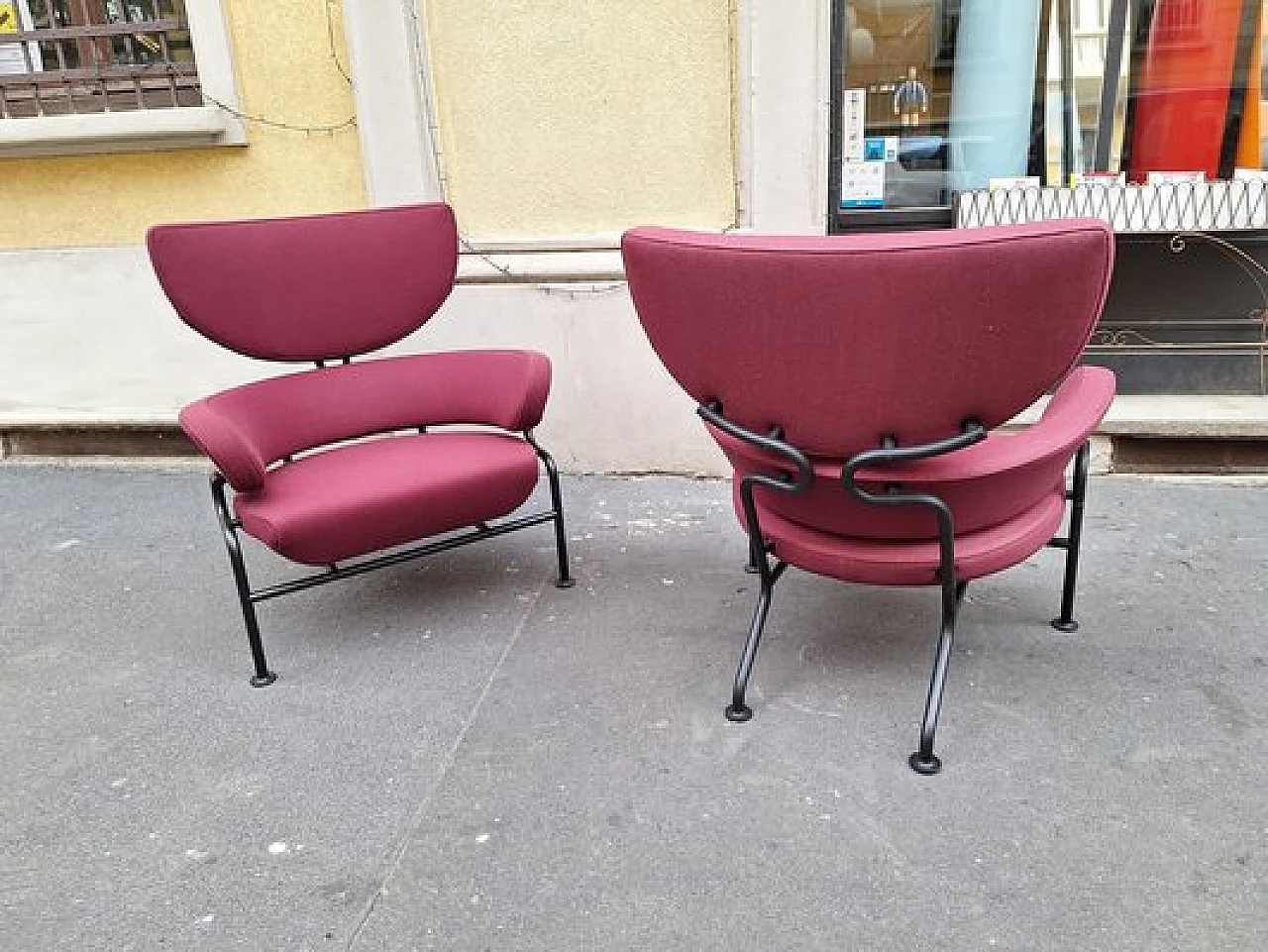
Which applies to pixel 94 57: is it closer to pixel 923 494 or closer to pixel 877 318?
pixel 877 318

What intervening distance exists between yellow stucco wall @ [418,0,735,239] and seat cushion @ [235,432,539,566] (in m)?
1.33

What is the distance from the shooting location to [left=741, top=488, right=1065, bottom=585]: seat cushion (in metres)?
1.93

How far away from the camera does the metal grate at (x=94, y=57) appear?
395cm

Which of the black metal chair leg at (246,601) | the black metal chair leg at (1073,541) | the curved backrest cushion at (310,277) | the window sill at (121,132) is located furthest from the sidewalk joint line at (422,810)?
the window sill at (121,132)

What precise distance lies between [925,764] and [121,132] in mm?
4077

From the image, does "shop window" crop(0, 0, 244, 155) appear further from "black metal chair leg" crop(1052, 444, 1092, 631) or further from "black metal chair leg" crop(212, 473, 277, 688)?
"black metal chair leg" crop(1052, 444, 1092, 631)

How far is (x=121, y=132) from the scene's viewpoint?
12.7 ft

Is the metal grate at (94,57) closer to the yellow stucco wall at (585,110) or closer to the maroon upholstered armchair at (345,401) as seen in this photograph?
the yellow stucco wall at (585,110)

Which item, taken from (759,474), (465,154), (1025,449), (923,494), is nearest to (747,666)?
(759,474)

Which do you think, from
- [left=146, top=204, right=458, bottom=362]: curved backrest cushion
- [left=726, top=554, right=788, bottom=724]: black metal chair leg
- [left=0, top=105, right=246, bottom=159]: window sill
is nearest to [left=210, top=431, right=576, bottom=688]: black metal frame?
[left=146, top=204, right=458, bottom=362]: curved backrest cushion

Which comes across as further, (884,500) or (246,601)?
(246,601)

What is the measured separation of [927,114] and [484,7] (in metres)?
1.88

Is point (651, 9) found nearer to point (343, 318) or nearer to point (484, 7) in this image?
point (484, 7)

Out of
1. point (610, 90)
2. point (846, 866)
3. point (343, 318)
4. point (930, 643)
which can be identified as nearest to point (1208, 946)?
point (846, 866)
